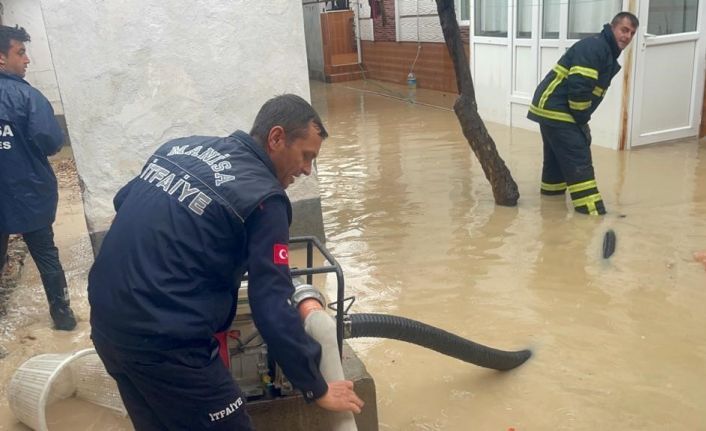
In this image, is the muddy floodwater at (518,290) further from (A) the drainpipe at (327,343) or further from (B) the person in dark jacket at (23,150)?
(A) the drainpipe at (327,343)

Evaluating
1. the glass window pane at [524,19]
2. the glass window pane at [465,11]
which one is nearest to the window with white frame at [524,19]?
the glass window pane at [524,19]

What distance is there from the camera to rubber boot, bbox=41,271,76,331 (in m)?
4.20

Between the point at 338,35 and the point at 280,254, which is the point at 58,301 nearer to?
the point at 280,254

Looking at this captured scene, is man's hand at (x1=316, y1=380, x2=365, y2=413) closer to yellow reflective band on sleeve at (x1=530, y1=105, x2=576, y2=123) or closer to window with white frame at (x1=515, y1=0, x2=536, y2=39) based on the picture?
yellow reflective band on sleeve at (x1=530, y1=105, x2=576, y2=123)

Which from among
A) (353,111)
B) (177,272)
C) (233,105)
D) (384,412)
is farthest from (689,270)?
(353,111)

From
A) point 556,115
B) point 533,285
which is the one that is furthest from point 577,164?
point 533,285

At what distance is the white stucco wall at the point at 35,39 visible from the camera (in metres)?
10.7

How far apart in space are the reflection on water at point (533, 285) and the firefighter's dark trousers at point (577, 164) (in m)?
0.17

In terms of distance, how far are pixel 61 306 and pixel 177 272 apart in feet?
9.15

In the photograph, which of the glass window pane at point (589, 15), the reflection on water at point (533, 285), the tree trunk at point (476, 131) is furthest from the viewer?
the glass window pane at point (589, 15)

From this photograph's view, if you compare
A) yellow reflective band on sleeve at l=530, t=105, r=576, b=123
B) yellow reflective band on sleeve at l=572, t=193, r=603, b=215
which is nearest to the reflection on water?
yellow reflective band on sleeve at l=572, t=193, r=603, b=215

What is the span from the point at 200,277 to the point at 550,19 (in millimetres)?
8227

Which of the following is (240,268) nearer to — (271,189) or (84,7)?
(271,189)

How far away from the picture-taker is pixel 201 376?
6.65ft
